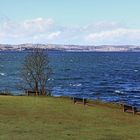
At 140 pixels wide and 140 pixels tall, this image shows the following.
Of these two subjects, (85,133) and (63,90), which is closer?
(85,133)

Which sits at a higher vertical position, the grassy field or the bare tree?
the bare tree

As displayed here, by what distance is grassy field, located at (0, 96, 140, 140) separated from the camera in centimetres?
3507

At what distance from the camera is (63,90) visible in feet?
363

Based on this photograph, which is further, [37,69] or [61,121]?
[37,69]

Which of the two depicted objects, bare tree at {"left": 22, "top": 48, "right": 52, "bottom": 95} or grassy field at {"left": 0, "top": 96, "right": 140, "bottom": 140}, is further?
bare tree at {"left": 22, "top": 48, "right": 52, "bottom": 95}

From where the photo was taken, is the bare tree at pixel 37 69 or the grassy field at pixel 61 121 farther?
the bare tree at pixel 37 69

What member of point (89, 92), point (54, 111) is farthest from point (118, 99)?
Result: point (54, 111)

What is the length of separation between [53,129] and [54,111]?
1036 centimetres

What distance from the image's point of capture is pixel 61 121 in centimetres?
4191

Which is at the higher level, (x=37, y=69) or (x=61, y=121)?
(x=37, y=69)

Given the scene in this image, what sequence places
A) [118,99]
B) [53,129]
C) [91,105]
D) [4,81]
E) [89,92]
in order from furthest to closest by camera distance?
[4,81] → [89,92] → [118,99] → [91,105] → [53,129]

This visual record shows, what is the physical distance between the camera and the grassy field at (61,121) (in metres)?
35.1

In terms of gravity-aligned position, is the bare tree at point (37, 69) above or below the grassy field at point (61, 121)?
above

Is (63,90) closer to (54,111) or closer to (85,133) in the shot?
(54,111)
